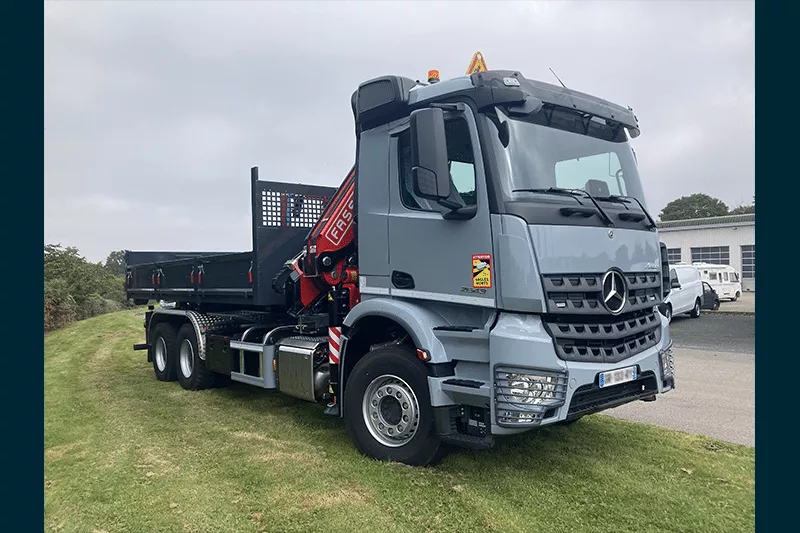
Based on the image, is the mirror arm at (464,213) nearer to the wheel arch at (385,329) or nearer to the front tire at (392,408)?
the wheel arch at (385,329)

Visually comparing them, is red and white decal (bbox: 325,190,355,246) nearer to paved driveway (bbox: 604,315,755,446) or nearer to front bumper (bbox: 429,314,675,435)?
front bumper (bbox: 429,314,675,435)

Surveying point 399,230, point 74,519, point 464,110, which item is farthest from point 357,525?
point 464,110

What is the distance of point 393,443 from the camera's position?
496cm

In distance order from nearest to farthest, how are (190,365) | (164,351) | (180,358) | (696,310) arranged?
(190,365), (180,358), (164,351), (696,310)

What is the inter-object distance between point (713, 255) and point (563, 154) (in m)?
37.9

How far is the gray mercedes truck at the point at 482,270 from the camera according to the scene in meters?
4.25

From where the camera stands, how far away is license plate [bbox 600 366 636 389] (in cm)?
433

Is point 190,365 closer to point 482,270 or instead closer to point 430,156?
point 482,270

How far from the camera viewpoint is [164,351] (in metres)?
9.11

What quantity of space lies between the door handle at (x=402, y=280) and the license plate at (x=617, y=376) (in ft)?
5.47

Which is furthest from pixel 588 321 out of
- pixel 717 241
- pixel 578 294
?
pixel 717 241

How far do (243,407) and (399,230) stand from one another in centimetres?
362

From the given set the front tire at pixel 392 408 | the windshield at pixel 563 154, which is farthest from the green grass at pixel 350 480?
the windshield at pixel 563 154

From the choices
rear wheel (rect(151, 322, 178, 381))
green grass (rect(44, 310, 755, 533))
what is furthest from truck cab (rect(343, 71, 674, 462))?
rear wheel (rect(151, 322, 178, 381))
